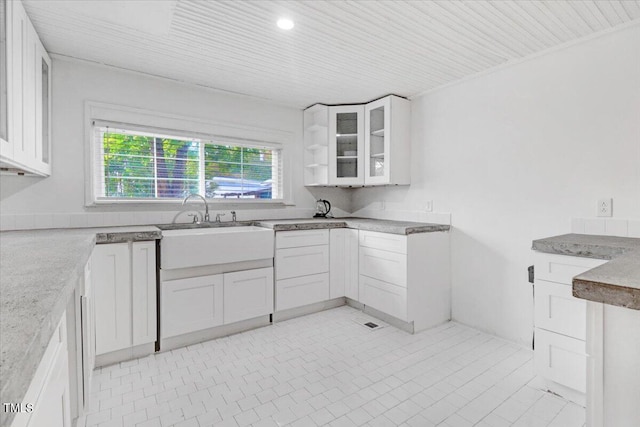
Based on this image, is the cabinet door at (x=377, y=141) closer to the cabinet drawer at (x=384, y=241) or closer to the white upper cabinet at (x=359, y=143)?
the white upper cabinet at (x=359, y=143)

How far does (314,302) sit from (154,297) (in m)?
1.46

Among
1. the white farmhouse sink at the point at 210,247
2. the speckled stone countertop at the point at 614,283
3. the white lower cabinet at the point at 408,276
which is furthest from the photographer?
the white lower cabinet at the point at 408,276

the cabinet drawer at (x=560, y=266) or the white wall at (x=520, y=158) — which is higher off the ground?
the white wall at (x=520, y=158)

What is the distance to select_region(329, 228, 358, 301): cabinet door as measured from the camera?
3295mm

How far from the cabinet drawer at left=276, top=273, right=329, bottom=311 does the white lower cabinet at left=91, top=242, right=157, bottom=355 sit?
41.6 inches

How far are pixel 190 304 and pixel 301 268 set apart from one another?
104cm

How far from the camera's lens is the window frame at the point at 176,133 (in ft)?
8.75

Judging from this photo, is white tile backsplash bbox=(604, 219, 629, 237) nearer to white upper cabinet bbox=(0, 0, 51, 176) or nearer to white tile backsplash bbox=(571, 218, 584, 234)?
white tile backsplash bbox=(571, 218, 584, 234)

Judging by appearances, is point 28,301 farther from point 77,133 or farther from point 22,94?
point 77,133

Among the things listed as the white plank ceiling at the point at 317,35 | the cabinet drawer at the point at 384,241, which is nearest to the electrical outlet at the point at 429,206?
the cabinet drawer at the point at 384,241

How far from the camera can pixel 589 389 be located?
85 centimetres

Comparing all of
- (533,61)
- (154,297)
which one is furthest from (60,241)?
(533,61)

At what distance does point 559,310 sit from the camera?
6.07 feet

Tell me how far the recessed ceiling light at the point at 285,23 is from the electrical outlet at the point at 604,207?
91.0 inches
